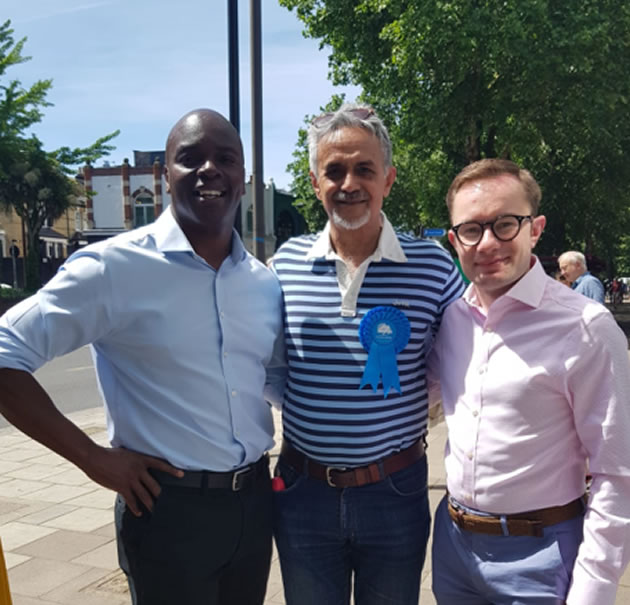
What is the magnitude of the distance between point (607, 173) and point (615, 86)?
5200mm

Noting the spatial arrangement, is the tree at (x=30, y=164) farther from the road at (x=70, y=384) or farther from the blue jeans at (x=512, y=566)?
the blue jeans at (x=512, y=566)

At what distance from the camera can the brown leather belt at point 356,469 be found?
2.28 metres

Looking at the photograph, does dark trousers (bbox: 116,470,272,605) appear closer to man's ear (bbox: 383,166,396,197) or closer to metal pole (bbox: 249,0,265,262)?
man's ear (bbox: 383,166,396,197)

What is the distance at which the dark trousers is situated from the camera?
2090 mm

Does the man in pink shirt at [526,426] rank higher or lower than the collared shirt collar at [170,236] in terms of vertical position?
lower

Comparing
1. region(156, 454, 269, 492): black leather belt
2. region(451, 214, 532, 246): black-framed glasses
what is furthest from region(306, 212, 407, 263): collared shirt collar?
region(156, 454, 269, 492): black leather belt

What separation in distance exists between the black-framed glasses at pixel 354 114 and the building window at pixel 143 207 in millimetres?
50291

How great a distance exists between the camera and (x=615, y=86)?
53.3 ft

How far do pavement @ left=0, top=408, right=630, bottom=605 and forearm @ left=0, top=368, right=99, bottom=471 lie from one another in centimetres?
192

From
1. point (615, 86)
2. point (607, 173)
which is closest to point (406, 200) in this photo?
point (607, 173)

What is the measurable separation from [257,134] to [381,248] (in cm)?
446

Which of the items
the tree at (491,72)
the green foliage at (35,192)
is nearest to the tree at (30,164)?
the green foliage at (35,192)

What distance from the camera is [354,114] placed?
2.39 meters

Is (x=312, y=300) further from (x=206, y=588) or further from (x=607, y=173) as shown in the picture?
(x=607, y=173)
